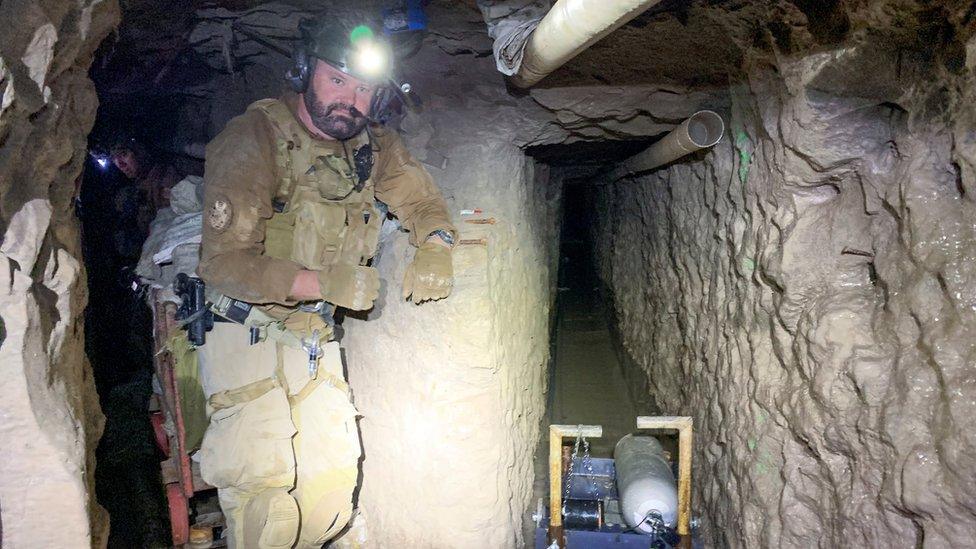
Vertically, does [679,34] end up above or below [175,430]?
above

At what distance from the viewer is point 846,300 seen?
2037 mm

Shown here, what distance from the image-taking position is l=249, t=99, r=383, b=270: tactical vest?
2.85 meters

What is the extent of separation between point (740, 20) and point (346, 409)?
2.72 metres

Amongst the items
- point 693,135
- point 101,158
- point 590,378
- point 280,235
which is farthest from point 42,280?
point 590,378

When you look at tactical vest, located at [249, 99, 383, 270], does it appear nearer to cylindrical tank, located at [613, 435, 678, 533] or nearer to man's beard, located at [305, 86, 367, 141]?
man's beard, located at [305, 86, 367, 141]

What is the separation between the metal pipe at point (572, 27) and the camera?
1.63 metres

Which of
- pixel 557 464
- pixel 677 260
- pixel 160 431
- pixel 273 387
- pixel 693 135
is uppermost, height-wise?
pixel 693 135

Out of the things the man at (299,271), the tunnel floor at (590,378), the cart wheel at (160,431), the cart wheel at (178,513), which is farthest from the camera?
the tunnel floor at (590,378)

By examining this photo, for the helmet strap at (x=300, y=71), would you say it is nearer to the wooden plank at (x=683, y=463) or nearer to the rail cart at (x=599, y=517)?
the rail cart at (x=599, y=517)

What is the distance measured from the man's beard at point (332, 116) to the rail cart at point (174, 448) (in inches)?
49.8

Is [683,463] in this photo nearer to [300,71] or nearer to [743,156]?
Answer: [743,156]

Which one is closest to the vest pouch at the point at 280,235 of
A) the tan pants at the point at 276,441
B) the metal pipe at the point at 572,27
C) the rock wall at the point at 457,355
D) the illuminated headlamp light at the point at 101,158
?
the tan pants at the point at 276,441

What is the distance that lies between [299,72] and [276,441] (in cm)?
189

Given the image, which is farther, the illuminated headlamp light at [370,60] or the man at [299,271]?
the illuminated headlamp light at [370,60]
